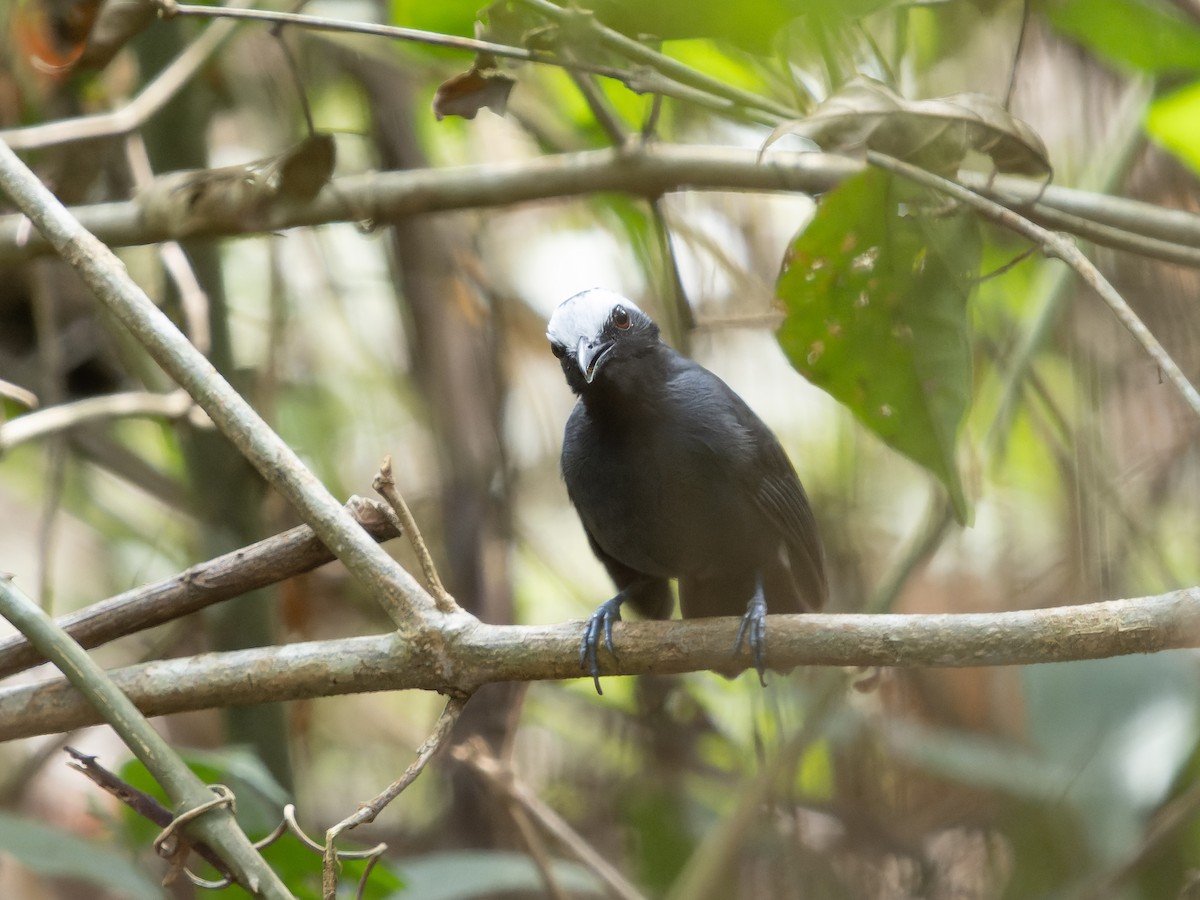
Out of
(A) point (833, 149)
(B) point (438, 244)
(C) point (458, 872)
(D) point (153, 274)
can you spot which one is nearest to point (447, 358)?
(B) point (438, 244)

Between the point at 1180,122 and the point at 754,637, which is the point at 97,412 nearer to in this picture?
the point at 754,637

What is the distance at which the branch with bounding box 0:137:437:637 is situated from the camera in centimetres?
213

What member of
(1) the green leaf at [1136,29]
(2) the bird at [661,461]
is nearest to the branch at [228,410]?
(2) the bird at [661,461]

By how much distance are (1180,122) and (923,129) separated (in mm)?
1316

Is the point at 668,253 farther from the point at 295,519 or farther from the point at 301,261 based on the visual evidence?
the point at 301,261

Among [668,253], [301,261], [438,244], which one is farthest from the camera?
[301,261]

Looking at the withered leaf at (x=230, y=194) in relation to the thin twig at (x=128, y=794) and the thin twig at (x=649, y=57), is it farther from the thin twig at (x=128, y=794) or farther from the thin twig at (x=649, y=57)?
the thin twig at (x=128, y=794)

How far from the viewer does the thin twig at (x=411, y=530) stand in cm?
219

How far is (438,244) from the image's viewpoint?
4.62m

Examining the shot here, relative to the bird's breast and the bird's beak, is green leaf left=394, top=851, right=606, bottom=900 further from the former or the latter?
the bird's beak

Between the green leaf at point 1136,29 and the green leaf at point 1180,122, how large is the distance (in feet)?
0.37

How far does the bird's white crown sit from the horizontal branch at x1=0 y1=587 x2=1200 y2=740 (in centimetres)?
91

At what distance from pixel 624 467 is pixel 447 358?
1702 mm

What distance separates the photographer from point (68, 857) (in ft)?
9.34
